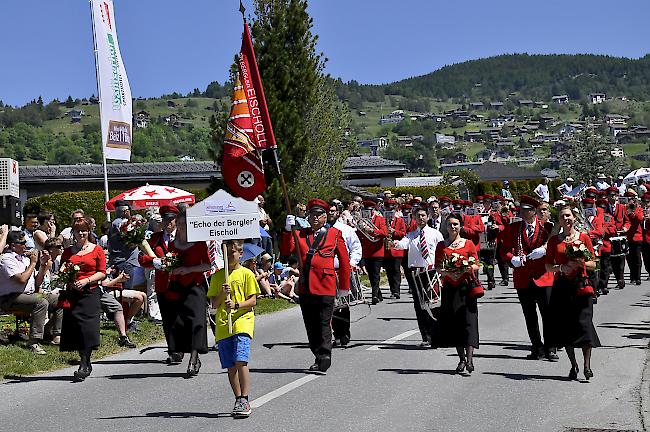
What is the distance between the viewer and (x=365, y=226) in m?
21.3

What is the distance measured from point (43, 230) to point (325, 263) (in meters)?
5.55

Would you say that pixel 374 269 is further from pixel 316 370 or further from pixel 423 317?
pixel 316 370

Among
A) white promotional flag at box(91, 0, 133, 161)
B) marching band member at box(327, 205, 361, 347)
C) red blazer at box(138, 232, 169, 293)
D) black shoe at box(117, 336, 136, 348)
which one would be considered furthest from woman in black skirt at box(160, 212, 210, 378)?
white promotional flag at box(91, 0, 133, 161)

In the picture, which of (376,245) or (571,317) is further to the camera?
(376,245)

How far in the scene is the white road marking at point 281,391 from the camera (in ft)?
33.9

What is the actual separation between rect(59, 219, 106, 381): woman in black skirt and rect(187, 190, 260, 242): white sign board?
223cm

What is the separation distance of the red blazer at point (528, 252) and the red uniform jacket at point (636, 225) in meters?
11.4

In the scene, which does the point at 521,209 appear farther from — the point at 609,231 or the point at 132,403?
the point at 609,231

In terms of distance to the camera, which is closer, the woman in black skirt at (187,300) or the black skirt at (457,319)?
the black skirt at (457,319)

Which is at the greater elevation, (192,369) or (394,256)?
(394,256)

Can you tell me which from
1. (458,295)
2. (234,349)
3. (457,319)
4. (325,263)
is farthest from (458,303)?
(234,349)

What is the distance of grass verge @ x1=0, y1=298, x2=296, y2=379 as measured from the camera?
42.3 ft

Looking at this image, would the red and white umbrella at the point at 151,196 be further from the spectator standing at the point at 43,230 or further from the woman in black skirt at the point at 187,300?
the woman in black skirt at the point at 187,300

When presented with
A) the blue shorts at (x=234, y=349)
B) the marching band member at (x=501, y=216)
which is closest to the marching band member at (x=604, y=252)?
the marching band member at (x=501, y=216)
